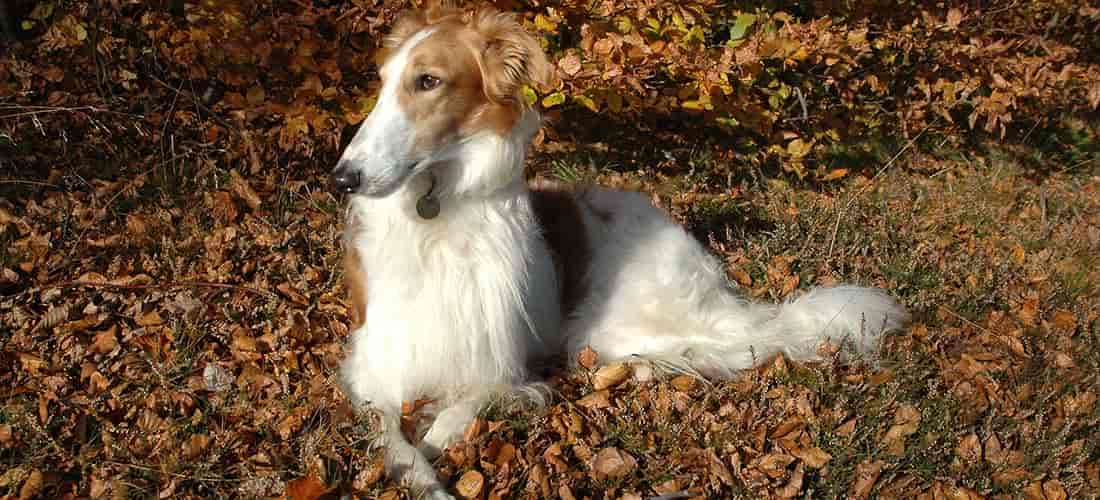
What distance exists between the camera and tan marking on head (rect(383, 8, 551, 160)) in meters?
2.70

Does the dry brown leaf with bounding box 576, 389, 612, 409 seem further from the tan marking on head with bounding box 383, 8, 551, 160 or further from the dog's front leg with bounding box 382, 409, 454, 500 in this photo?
the tan marking on head with bounding box 383, 8, 551, 160

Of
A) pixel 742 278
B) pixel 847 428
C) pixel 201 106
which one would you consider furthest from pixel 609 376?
pixel 201 106

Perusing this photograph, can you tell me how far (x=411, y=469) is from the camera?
2.71 m

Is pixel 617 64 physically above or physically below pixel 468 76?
below

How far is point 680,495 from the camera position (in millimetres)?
2805

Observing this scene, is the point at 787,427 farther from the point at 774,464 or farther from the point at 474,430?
the point at 474,430

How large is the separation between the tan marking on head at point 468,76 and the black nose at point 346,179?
0.26 metres

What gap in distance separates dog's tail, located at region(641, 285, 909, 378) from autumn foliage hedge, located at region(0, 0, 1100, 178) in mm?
1399

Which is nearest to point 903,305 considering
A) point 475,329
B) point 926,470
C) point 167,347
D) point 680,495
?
point 926,470

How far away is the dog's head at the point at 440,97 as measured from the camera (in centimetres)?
258

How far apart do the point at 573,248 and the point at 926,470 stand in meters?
1.82

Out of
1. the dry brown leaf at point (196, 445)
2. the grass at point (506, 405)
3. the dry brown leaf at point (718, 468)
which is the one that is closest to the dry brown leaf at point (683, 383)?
the grass at point (506, 405)

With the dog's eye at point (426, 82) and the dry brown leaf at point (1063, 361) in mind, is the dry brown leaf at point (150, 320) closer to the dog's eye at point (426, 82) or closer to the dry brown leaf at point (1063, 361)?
the dog's eye at point (426, 82)

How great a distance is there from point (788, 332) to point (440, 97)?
2.09 meters
